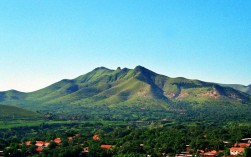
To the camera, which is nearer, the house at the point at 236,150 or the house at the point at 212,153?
the house at the point at 212,153

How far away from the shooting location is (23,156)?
279 feet

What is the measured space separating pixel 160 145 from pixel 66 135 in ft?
124

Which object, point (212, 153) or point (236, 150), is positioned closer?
point (212, 153)

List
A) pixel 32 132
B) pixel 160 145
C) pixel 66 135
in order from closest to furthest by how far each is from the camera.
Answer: pixel 160 145 < pixel 66 135 < pixel 32 132

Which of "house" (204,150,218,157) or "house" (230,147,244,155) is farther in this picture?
"house" (230,147,244,155)

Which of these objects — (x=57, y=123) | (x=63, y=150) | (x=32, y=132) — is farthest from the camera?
(x=57, y=123)

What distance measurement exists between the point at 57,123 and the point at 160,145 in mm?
93384

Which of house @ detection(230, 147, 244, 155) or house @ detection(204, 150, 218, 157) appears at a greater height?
house @ detection(230, 147, 244, 155)

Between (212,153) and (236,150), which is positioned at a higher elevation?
(236,150)

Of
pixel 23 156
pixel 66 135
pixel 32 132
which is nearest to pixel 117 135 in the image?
pixel 66 135

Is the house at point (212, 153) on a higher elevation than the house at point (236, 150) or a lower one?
lower

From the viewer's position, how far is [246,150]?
74500 mm

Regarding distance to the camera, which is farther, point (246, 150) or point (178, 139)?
point (178, 139)

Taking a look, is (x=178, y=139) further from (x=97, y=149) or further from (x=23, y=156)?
(x=23, y=156)
